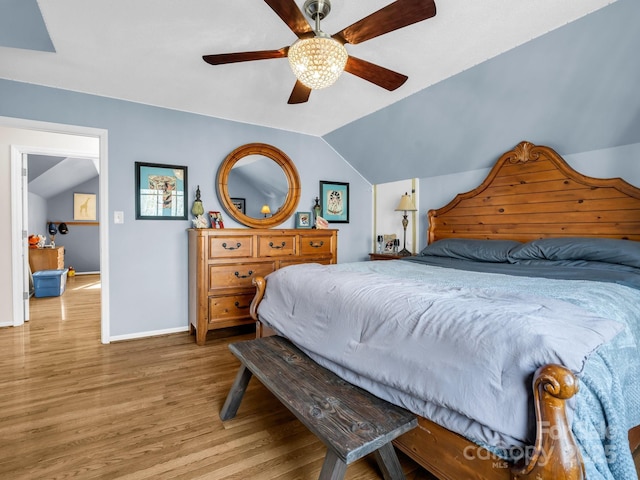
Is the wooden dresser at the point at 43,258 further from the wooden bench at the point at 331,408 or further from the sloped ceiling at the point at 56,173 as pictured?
the wooden bench at the point at 331,408

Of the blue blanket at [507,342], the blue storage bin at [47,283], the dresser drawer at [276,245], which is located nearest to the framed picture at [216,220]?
the dresser drawer at [276,245]

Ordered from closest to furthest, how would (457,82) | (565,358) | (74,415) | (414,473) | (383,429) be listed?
(565,358), (383,429), (414,473), (74,415), (457,82)

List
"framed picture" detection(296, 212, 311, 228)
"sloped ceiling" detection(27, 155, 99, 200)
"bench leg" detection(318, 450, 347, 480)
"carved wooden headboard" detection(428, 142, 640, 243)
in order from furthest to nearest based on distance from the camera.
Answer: "sloped ceiling" detection(27, 155, 99, 200)
"framed picture" detection(296, 212, 311, 228)
"carved wooden headboard" detection(428, 142, 640, 243)
"bench leg" detection(318, 450, 347, 480)

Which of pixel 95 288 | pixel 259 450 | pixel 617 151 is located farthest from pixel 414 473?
pixel 95 288

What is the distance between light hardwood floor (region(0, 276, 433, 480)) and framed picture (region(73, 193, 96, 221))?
5.43 metres

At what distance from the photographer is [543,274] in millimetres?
2129

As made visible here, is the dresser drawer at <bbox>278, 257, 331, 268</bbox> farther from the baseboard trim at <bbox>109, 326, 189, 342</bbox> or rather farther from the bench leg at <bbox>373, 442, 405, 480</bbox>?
the bench leg at <bbox>373, 442, 405, 480</bbox>

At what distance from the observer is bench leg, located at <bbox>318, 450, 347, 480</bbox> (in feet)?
3.58

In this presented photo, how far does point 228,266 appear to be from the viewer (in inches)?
125

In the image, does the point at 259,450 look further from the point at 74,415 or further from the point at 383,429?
the point at 74,415

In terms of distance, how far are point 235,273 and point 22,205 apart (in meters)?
2.57

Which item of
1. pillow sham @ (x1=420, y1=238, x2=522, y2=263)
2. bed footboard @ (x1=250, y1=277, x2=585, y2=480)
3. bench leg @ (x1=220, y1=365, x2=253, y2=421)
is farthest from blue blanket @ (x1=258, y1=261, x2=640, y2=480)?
pillow sham @ (x1=420, y1=238, x2=522, y2=263)

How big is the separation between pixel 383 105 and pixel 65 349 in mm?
3694

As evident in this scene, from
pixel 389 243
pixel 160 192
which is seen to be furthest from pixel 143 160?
pixel 389 243
